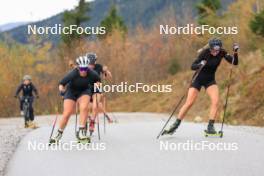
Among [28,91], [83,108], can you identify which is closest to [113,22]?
[28,91]

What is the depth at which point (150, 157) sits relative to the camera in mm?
9328

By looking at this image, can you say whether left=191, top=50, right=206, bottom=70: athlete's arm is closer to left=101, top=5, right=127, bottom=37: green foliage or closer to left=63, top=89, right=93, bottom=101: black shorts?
left=63, top=89, right=93, bottom=101: black shorts

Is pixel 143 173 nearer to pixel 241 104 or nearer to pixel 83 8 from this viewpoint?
pixel 241 104

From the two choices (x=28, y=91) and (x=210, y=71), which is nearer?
(x=210, y=71)

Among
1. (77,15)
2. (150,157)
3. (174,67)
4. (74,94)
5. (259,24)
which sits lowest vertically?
(150,157)

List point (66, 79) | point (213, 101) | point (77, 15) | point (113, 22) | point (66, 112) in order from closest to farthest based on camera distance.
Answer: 1. point (66, 79)
2. point (66, 112)
3. point (213, 101)
4. point (77, 15)
5. point (113, 22)

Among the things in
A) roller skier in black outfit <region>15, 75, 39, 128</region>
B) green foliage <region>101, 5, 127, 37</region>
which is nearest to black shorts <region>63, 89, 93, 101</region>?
roller skier in black outfit <region>15, 75, 39, 128</region>

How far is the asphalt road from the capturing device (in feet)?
26.5

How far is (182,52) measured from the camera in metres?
69.6

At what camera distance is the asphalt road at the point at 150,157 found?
8.09 metres

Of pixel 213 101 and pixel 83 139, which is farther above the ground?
pixel 213 101

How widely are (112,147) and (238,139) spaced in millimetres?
2533

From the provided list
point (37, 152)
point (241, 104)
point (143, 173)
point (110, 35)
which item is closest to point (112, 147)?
point (37, 152)

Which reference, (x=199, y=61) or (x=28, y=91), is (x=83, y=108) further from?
(x=28, y=91)
